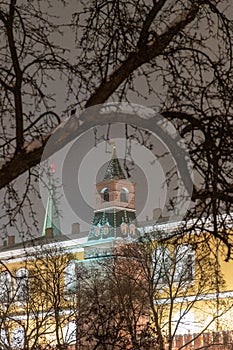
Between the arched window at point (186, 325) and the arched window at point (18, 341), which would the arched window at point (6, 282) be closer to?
the arched window at point (18, 341)

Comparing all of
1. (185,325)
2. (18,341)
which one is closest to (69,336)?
(18,341)

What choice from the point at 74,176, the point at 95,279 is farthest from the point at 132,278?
the point at 74,176

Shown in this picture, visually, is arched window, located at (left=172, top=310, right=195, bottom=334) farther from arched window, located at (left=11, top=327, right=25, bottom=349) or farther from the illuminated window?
arched window, located at (left=11, top=327, right=25, bottom=349)

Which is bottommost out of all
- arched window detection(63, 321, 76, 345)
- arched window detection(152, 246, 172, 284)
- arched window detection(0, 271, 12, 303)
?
arched window detection(0, 271, 12, 303)

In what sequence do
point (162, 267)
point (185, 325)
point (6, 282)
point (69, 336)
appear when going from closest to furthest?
point (6, 282), point (69, 336), point (162, 267), point (185, 325)

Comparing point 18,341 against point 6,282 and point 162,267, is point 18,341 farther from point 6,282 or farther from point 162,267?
point 6,282

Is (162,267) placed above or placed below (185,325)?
below

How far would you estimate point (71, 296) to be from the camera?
1697cm

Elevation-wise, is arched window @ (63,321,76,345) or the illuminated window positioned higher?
the illuminated window

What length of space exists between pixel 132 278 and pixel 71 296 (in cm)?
234

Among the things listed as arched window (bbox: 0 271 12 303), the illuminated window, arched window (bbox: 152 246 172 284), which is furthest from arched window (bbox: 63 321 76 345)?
the illuminated window

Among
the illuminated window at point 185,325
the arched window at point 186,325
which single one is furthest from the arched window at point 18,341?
the illuminated window at point 185,325

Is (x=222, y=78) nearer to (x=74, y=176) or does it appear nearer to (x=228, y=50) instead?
(x=228, y=50)

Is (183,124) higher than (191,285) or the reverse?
the reverse
